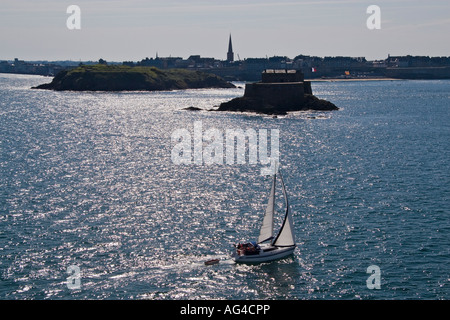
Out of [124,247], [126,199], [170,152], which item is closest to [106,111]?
[170,152]

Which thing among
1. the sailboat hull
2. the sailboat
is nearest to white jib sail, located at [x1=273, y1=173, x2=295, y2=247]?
the sailboat

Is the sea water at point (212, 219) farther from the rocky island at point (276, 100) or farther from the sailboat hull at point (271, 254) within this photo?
the rocky island at point (276, 100)

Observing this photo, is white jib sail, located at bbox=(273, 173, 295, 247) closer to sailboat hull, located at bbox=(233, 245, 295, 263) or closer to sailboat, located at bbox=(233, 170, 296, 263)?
sailboat, located at bbox=(233, 170, 296, 263)

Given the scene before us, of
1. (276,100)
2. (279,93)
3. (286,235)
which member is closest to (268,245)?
(286,235)

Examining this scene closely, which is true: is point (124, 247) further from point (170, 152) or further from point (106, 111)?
point (106, 111)

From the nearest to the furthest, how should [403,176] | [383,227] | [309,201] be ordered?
[383,227]
[309,201]
[403,176]
